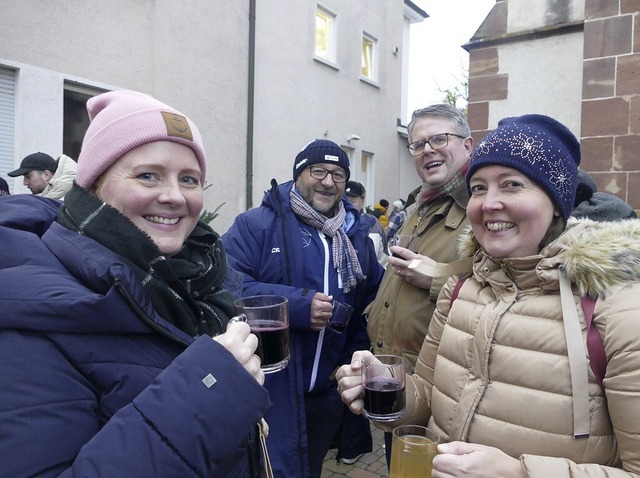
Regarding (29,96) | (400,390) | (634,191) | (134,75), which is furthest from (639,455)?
(134,75)

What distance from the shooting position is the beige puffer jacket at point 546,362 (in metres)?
1.29

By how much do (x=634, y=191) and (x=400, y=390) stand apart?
342cm

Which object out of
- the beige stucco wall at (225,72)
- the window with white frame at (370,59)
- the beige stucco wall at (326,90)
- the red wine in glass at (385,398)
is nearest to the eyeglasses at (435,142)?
the red wine in glass at (385,398)

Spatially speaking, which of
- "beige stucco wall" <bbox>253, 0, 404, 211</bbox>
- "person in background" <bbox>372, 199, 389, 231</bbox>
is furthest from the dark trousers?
"beige stucco wall" <bbox>253, 0, 404, 211</bbox>

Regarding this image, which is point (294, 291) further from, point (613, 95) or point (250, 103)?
point (250, 103)

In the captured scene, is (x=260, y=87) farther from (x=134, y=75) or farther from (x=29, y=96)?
(x=29, y=96)

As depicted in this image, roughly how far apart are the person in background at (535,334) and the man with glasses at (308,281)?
0.86 m

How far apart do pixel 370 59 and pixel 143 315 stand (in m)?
12.7

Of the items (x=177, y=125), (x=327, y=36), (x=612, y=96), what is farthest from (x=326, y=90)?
(x=177, y=125)

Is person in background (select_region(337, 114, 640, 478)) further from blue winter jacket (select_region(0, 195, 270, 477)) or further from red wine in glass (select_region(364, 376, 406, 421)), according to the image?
blue winter jacket (select_region(0, 195, 270, 477))

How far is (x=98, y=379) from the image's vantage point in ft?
3.62

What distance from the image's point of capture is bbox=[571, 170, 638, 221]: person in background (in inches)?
94.0

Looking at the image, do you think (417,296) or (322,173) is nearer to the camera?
(417,296)

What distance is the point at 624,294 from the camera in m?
1.35
